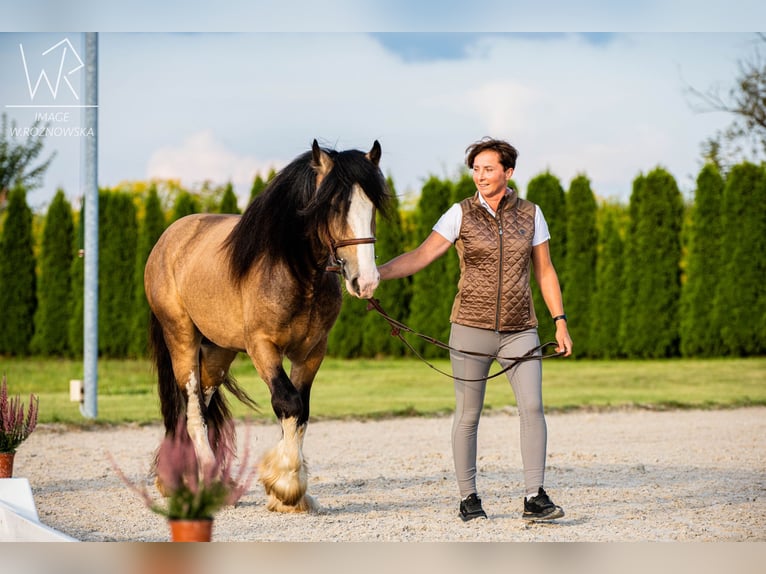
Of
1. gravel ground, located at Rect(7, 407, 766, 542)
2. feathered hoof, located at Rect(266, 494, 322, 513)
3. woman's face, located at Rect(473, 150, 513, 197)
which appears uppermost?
woman's face, located at Rect(473, 150, 513, 197)

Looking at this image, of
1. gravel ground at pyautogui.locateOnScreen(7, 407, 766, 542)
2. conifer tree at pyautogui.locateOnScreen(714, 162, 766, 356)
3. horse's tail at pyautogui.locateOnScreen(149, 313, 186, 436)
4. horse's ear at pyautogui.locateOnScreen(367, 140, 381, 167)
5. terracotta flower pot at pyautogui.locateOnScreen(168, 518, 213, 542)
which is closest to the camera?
terracotta flower pot at pyautogui.locateOnScreen(168, 518, 213, 542)

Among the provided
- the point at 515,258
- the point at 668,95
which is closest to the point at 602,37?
the point at 668,95

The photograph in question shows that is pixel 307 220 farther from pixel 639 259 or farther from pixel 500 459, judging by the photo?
pixel 639 259

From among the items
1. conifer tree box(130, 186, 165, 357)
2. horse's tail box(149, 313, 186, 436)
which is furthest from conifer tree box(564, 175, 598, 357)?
horse's tail box(149, 313, 186, 436)

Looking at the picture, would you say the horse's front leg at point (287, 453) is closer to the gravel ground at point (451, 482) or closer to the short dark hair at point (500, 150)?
the gravel ground at point (451, 482)

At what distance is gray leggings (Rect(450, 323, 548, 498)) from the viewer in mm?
4262

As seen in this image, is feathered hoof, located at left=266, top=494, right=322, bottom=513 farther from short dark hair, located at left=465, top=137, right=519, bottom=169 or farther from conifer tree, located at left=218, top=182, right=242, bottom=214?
conifer tree, located at left=218, top=182, right=242, bottom=214

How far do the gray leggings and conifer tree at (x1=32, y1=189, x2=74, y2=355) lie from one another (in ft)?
27.9

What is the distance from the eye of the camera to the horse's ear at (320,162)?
4.21 m

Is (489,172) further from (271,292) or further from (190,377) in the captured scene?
(190,377)

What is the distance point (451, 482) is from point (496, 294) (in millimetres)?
2009

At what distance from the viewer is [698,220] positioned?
12328mm

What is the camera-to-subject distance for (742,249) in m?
12.2

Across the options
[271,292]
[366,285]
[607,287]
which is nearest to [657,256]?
[607,287]
